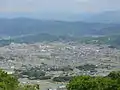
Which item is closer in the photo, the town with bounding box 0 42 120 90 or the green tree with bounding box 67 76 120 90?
the green tree with bounding box 67 76 120 90

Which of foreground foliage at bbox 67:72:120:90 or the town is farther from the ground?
foreground foliage at bbox 67:72:120:90

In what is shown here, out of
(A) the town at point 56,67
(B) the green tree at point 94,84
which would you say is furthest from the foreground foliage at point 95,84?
(A) the town at point 56,67

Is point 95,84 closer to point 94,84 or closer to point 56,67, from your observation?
point 94,84

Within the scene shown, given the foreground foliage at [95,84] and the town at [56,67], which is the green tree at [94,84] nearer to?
the foreground foliage at [95,84]

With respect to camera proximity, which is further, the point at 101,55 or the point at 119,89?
the point at 101,55

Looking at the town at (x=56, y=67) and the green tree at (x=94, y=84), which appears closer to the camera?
the green tree at (x=94, y=84)

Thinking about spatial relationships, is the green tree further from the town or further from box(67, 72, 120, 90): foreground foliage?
the town

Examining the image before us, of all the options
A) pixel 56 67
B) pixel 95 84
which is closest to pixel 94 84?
pixel 95 84

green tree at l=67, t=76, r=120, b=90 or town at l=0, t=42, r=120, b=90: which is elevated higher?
green tree at l=67, t=76, r=120, b=90

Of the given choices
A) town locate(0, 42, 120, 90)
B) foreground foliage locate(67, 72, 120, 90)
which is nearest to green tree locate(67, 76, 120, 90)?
foreground foliage locate(67, 72, 120, 90)

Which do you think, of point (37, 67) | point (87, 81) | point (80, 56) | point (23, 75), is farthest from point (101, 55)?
point (87, 81)

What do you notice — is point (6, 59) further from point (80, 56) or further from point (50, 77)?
point (50, 77)
